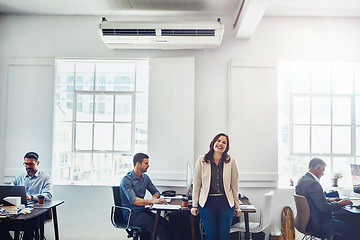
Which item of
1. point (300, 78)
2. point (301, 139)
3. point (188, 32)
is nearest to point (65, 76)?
point (188, 32)

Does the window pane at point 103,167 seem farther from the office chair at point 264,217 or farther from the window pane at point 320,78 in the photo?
the window pane at point 320,78

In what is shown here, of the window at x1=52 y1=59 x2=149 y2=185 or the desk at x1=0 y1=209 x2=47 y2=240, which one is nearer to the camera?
the desk at x1=0 y1=209 x2=47 y2=240

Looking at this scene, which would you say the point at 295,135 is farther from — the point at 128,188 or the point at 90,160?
the point at 90,160

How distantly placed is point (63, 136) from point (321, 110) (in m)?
4.26

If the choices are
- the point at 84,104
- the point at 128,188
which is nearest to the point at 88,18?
the point at 84,104

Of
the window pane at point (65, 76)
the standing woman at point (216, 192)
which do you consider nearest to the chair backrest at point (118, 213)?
the standing woman at point (216, 192)

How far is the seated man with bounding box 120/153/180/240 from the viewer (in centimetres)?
401

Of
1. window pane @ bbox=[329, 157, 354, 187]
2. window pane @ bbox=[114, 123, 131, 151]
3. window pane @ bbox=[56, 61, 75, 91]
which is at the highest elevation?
window pane @ bbox=[56, 61, 75, 91]

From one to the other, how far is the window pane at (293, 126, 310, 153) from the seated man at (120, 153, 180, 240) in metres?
2.45

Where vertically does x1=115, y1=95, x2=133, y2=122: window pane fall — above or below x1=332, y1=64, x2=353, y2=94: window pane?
below

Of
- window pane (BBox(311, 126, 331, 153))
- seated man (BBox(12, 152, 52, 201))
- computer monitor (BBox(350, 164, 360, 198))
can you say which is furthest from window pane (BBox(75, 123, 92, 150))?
computer monitor (BBox(350, 164, 360, 198))

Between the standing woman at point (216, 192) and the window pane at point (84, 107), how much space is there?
92.8 inches

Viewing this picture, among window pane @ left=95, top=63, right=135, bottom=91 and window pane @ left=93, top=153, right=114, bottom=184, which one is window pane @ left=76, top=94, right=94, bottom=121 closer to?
window pane @ left=95, top=63, right=135, bottom=91

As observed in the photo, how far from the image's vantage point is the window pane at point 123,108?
5.30 m
